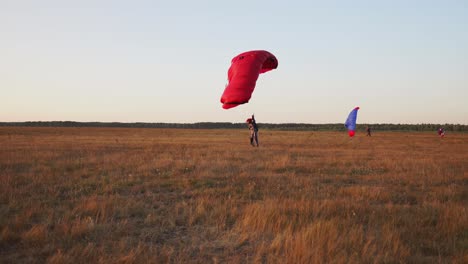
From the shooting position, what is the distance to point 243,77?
8969mm

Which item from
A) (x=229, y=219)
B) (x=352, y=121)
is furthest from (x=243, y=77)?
(x=352, y=121)

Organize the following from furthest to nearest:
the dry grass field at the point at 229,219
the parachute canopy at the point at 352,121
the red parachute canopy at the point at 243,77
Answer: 1. the parachute canopy at the point at 352,121
2. the red parachute canopy at the point at 243,77
3. the dry grass field at the point at 229,219

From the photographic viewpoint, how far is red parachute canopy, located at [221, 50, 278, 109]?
8.43 metres

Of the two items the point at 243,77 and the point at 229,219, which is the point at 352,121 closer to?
the point at 243,77

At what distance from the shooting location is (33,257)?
213 inches

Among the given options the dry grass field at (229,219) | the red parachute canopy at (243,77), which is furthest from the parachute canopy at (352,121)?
the red parachute canopy at (243,77)

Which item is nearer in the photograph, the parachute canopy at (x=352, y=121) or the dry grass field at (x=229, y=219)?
the dry grass field at (x=229, y=219)

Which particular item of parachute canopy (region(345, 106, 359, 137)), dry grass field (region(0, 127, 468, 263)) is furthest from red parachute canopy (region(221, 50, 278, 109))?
parachute canopy (region(345, 106, 359, 137))

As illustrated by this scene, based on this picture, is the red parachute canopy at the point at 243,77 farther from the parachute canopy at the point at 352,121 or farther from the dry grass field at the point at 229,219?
the parachute canopy at the point at 352,121

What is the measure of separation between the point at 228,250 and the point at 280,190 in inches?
190

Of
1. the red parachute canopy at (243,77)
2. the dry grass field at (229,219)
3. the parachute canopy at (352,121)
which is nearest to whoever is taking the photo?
the dry grass field at (229,219)

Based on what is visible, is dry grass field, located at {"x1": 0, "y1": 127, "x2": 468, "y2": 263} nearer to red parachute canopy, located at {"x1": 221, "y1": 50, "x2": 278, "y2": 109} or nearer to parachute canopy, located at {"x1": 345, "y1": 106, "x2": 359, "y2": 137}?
red parachute canopy, located at {"x1": 221, "y1": 50, "x2": 278, "y2": 109}

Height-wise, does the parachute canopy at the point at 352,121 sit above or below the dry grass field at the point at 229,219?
above

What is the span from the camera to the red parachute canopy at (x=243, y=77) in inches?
332
